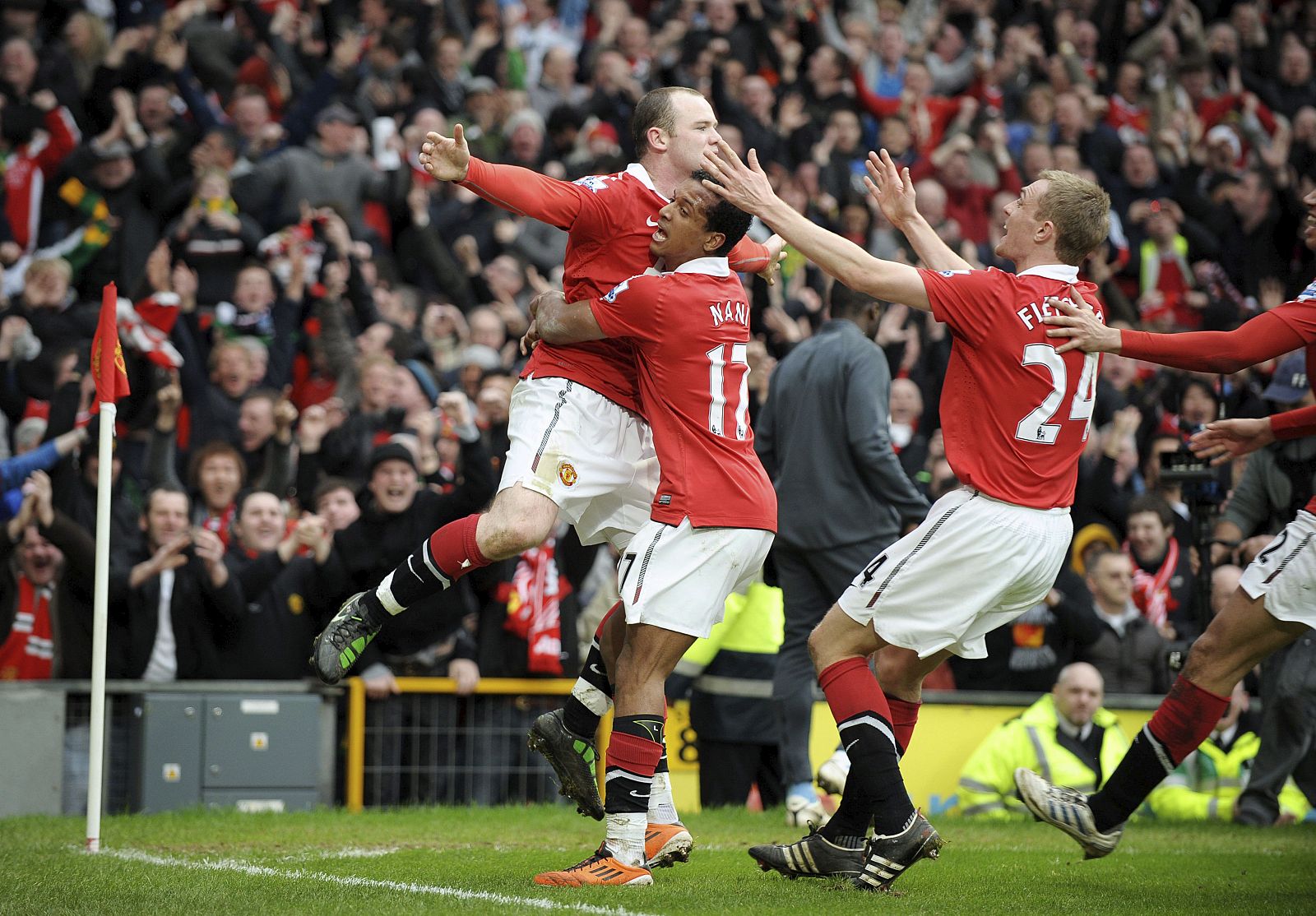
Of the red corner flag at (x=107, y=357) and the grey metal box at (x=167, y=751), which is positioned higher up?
the red corner flag at (x=107, y=357)

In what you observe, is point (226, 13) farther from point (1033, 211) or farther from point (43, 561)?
point (1033, 211)

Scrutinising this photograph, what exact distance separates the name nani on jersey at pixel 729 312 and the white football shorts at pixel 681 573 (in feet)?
2.53

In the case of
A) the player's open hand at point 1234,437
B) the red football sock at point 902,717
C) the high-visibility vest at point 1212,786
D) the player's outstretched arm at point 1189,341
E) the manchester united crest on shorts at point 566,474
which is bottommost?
the high-visibility vest at point 1212,786

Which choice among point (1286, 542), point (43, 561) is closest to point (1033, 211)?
point (1286, 542)

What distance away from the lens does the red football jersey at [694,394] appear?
589 centimetres

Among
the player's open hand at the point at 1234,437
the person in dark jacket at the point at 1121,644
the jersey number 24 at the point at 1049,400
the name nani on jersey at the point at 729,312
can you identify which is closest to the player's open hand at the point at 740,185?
the name nani on jersey at the point at 729,312

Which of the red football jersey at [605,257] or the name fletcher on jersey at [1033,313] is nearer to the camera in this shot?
the name fletcher on jersey at [1033,313]

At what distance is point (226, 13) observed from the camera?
1578cm

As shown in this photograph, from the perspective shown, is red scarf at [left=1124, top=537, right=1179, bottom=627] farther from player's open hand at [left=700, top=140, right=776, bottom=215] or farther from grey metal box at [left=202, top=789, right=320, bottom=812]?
player's open hand at [left=700, top=140, right=776, bottom=215]

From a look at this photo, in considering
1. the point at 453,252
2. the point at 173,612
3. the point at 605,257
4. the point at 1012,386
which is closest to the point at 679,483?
the point at 605,257

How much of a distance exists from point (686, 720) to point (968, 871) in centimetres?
344

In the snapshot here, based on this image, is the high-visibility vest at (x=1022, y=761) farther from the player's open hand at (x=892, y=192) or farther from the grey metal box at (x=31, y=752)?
the grey metal box at (x=31, y=752)

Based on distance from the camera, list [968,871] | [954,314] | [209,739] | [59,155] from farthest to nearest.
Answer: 1. [59,155]
2. [209,739]
3. [968,871]
4. [954,314]

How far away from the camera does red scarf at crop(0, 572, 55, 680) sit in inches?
356
